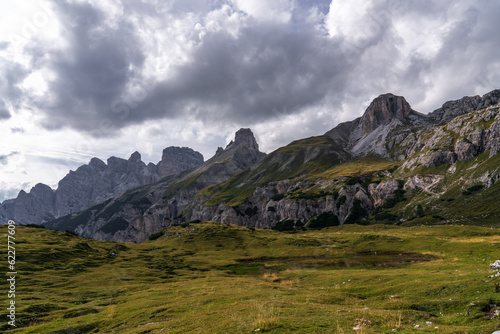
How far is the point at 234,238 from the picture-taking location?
146000 mm

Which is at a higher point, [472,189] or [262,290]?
[472,189]

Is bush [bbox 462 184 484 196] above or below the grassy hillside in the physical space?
above

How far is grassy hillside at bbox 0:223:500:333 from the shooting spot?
1841cm

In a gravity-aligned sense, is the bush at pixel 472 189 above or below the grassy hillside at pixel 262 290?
above

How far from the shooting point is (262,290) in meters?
37.6

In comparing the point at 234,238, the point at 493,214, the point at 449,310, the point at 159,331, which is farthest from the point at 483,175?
the point at 159,331

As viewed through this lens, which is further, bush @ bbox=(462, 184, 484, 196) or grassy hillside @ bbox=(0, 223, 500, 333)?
bush @ bbox=(462, 184, 484, 196)

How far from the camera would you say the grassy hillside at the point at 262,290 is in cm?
1841

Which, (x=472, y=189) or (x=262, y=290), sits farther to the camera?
(x=472, y=189)

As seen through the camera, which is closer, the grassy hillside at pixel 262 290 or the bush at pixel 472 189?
the grassy hillside at pixel 262 290

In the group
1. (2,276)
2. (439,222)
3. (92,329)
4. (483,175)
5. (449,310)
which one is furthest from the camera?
(483,175)

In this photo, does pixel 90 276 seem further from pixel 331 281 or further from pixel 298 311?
pixel 298 311

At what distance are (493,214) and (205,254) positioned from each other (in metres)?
157

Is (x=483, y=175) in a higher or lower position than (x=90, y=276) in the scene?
higher
